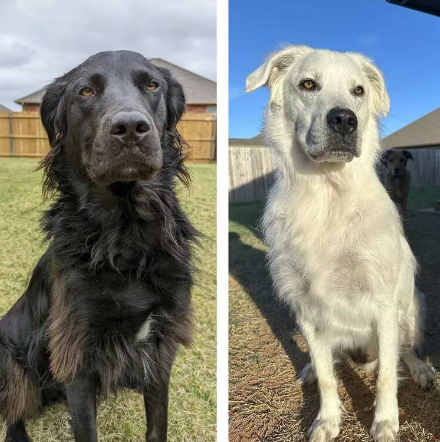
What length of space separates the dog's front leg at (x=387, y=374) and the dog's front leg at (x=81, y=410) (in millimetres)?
930

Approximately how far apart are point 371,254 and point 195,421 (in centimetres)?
93

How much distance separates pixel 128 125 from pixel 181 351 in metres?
0.98

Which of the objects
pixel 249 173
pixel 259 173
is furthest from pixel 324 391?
pixel 249 173

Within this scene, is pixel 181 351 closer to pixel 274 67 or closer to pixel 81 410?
pixel 81 410

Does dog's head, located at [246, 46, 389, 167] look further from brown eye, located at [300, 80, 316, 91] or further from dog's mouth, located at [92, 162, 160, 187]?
dog's mouth, located at [92, 162, 160, 187]

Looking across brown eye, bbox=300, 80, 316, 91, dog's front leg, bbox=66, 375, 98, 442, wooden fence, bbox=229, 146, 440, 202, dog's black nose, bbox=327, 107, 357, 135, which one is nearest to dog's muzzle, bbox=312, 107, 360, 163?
dog's black nose, bbox=327, 107, 357, 135

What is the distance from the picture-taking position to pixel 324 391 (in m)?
1.52

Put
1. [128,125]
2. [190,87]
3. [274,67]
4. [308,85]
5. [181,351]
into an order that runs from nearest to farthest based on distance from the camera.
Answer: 1. [128,125]
2. [308,85]
3. [274,67]
4. [181,351]
5. [190,87]

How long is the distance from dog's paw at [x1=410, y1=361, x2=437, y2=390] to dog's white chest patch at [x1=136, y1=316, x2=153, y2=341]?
3.67ft

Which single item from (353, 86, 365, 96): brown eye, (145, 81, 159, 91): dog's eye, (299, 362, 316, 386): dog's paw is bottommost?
(299, 362, 316, 386): dog's paw

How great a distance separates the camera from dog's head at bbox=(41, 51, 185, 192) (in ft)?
3.46

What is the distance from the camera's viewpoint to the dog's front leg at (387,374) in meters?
1.41

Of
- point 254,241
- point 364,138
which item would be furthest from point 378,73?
point 254,241

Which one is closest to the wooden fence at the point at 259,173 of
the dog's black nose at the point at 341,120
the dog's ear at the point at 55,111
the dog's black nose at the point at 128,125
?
the dog's black nose at the point at 341,120
